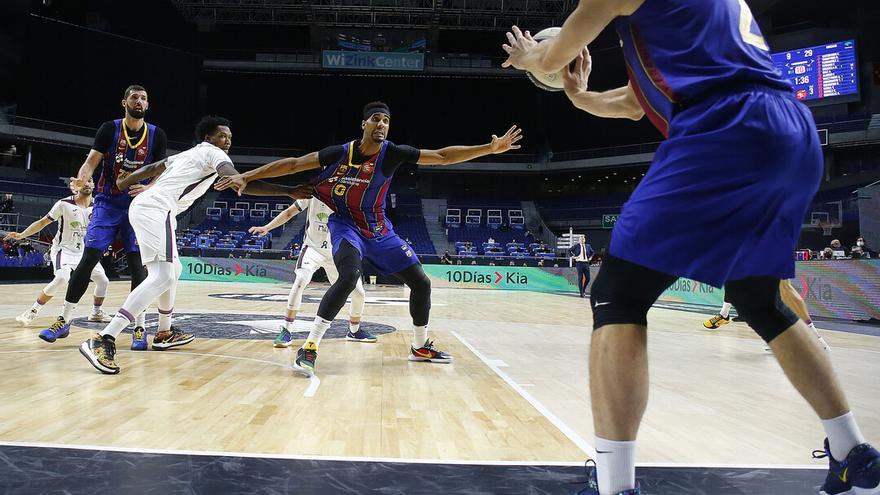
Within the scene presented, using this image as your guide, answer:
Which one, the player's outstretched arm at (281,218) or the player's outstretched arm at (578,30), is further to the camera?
the player's outstretched arm at (281,218)

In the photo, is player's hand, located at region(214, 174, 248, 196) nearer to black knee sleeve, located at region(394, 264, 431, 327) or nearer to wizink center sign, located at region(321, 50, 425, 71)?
black knee sleeve, located at region(394, 264, 431, 327)

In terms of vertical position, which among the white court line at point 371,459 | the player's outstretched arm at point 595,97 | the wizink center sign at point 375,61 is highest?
the wizink center sign at point 375,61

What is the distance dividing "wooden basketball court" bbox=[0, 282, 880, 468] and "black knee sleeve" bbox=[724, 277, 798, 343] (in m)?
0.73

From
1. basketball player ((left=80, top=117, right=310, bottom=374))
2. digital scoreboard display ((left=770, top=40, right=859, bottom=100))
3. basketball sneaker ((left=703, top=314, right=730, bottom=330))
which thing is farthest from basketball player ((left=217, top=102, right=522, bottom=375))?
digital scoreboard display ((left=770, top=40, right=859, bottom=100))

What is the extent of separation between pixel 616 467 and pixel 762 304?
67 centimetres

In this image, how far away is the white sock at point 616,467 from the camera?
1.34 m

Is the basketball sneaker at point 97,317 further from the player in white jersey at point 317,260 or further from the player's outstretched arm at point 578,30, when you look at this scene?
the player's outstretched arm at point 578,30

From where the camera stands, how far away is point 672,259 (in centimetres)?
133

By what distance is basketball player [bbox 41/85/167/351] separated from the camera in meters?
4.87

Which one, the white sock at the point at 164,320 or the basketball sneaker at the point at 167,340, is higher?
the white sock at the point at 164,320

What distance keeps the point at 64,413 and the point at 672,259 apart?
281 centimetres

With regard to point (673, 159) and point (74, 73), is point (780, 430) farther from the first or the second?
point (74, 73)

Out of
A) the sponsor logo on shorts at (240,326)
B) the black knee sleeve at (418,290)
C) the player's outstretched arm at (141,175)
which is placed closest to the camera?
the player's outstretched arm at (141,175)

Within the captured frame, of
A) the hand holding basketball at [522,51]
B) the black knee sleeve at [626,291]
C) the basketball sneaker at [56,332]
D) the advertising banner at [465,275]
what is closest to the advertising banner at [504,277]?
the advertising banner at [465,275]
